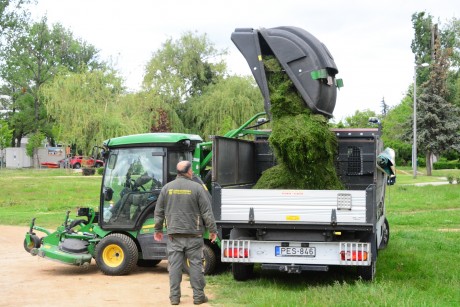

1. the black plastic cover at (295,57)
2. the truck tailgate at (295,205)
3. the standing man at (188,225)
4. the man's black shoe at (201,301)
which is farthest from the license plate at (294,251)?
the black plastic cover at (295,57)

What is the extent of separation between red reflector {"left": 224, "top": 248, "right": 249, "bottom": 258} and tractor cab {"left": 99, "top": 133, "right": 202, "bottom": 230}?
83.2 inches

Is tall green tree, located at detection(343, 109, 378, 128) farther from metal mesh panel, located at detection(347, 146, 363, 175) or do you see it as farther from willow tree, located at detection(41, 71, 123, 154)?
metal mesh panel, located at detection(347, 146, 363, 175)

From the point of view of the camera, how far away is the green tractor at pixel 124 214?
36.1 feet

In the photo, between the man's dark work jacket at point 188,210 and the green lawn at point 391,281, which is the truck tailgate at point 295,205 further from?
the green lawn at point 391,281

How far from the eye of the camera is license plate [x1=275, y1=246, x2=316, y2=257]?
30.7ft

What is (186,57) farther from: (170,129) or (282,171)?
(282,171)

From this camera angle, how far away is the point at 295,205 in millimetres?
9367

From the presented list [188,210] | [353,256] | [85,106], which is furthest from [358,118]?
[188,210]

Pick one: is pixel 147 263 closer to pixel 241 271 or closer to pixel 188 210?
pixel 241 271

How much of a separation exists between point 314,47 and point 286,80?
2.10 feet

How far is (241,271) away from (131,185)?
2.42 meters

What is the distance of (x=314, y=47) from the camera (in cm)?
1044

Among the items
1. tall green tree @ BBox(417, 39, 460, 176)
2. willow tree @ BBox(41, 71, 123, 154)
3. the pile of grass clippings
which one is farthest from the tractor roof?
tall green tree @ BBox(417, 39, 460, 176)

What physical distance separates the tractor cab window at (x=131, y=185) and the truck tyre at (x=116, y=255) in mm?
334
